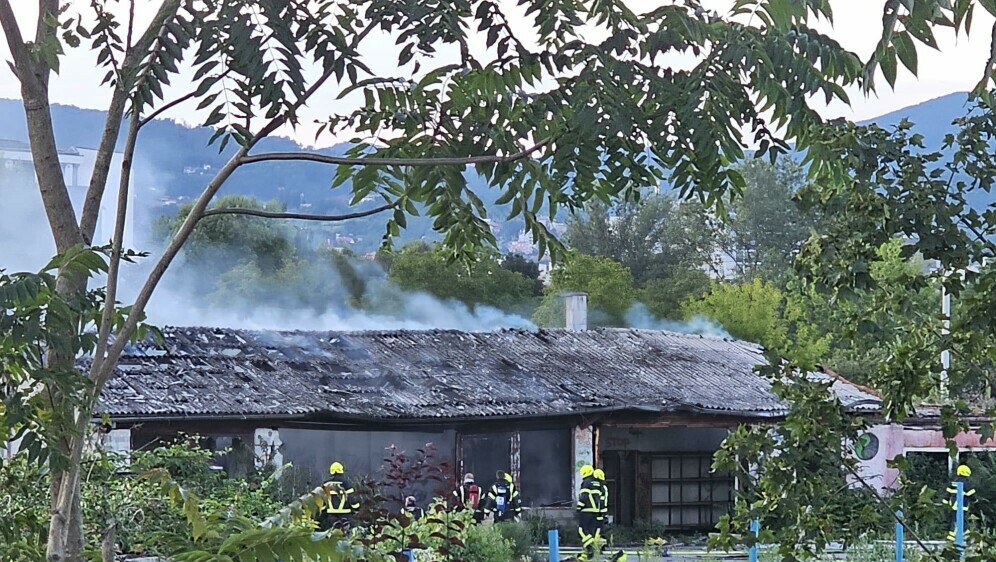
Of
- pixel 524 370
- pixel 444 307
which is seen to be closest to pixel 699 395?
pixel 524 370

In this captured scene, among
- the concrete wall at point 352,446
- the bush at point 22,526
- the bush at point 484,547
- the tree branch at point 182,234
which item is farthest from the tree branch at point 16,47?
the concrete wall at point 352,446

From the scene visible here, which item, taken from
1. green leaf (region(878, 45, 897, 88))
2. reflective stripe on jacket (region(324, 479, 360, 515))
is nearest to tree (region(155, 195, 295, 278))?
reflective stripe on jacket (region(324, 479, 360, 515))

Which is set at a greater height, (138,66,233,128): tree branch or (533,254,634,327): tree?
(533,254,634,327): tree

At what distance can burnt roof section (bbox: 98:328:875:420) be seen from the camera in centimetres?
1468

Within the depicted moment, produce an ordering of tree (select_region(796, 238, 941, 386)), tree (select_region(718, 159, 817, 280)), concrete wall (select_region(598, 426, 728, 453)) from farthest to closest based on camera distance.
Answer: tree (select_region(718, 159, 817, 280))
concrete wall (select_region(598, 426, 728, 453))
tree (select_region(796, 238, 941, 386))

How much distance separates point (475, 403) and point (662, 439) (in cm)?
420

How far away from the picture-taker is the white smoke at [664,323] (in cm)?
4191

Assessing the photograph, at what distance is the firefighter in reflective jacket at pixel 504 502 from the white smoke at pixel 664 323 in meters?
24.9

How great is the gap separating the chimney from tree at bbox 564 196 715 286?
27.8 meters

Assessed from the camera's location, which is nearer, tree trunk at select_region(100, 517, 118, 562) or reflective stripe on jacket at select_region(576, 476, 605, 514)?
tree trunk at select_region(100, 517, 118, 562)

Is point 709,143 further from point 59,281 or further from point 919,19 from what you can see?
point 59,281

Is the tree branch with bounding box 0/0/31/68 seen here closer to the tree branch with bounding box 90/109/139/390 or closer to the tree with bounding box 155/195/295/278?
the tree branch with bounding box 90/109/139/390

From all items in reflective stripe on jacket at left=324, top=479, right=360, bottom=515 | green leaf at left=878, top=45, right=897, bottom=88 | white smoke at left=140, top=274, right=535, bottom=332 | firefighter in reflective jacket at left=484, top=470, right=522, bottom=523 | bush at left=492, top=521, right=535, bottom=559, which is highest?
white smoke at left=140, top=274, right=535, bottom=332

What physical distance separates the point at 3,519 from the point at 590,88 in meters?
1.59
